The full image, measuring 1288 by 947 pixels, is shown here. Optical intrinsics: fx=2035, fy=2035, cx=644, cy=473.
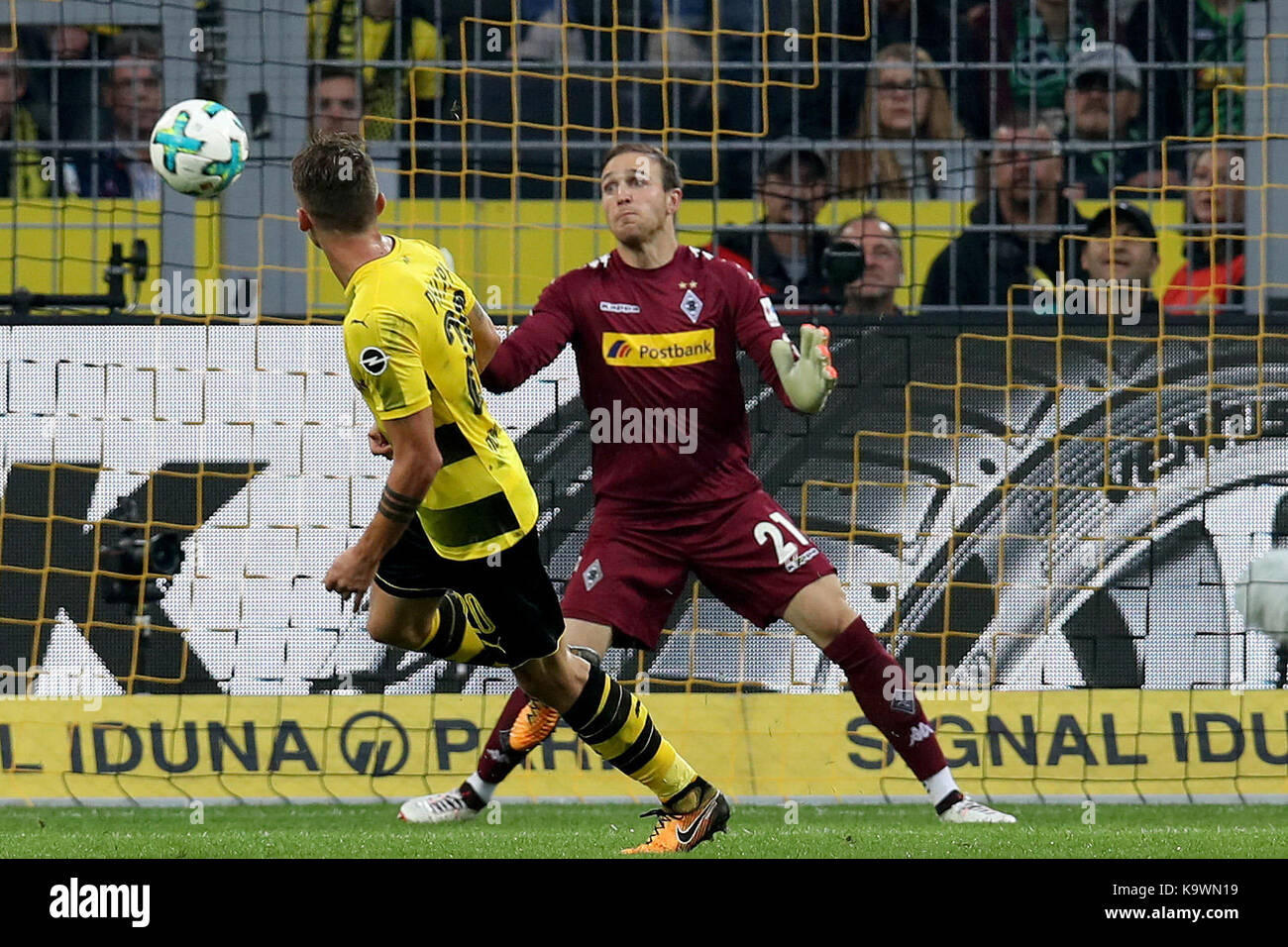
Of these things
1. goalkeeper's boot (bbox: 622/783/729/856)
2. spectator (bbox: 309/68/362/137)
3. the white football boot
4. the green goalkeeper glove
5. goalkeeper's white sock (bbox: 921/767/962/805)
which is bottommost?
the white football boot

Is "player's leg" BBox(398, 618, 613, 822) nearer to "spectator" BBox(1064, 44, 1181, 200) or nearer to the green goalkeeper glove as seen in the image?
the green goalkeeper glove

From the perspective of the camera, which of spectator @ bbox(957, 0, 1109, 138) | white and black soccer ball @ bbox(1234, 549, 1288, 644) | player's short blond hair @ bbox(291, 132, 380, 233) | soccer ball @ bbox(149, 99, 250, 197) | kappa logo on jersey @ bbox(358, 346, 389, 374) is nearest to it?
kappa logo on jersey @ bbox(358, 346, 389, 374)

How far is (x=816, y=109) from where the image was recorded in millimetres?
8258

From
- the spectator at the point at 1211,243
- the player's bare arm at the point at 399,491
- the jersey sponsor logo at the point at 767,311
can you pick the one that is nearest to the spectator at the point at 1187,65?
the spectator at the point at 1211,243

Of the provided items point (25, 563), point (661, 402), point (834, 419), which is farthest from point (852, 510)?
point (25, 563)

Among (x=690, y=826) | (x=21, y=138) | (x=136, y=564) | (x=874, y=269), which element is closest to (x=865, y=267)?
(x=874, y=269)

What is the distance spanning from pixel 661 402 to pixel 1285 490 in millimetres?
2594

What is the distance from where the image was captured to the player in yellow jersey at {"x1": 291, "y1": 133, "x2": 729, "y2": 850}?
4.83 metres

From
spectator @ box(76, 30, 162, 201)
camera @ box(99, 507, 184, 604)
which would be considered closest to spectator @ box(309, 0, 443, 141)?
spectator @ box(76, 30, 162, 201)

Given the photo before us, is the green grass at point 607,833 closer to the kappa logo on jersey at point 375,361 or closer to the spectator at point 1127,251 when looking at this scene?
the kappa logo on jersey at point 375,361

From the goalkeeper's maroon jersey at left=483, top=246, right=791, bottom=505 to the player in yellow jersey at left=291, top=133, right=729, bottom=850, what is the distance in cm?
96

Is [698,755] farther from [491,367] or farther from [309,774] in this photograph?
[491,367]

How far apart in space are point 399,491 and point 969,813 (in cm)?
229

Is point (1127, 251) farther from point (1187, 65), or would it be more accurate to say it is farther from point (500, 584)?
point (500, 584)
